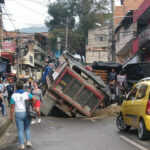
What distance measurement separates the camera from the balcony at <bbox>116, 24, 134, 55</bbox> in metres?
37.8

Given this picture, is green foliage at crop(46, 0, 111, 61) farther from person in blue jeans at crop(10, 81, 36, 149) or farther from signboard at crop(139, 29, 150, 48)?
person in blue jeans at crop(10, 81, 36, 149)

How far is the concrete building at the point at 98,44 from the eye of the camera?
2179 inches

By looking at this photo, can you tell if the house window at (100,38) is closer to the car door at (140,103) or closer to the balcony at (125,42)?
the balcony at (125,42)

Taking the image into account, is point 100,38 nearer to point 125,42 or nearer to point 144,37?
point 125,42

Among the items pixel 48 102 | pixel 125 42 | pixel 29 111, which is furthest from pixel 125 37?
pixel 29 111

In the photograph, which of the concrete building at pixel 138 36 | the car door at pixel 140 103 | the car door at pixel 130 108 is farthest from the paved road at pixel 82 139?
the concrete building at pixel 138 36

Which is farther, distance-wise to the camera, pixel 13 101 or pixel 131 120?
pixel 131 120

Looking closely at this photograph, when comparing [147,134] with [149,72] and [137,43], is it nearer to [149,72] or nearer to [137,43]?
[149,72]

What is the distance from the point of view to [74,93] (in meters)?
15.1

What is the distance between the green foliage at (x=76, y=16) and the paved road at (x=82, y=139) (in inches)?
1881

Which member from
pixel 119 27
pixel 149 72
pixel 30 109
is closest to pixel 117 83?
pixel 149 72

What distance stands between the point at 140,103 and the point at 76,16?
55531mm

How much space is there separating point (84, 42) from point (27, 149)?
179ft

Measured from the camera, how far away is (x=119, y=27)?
152ft
